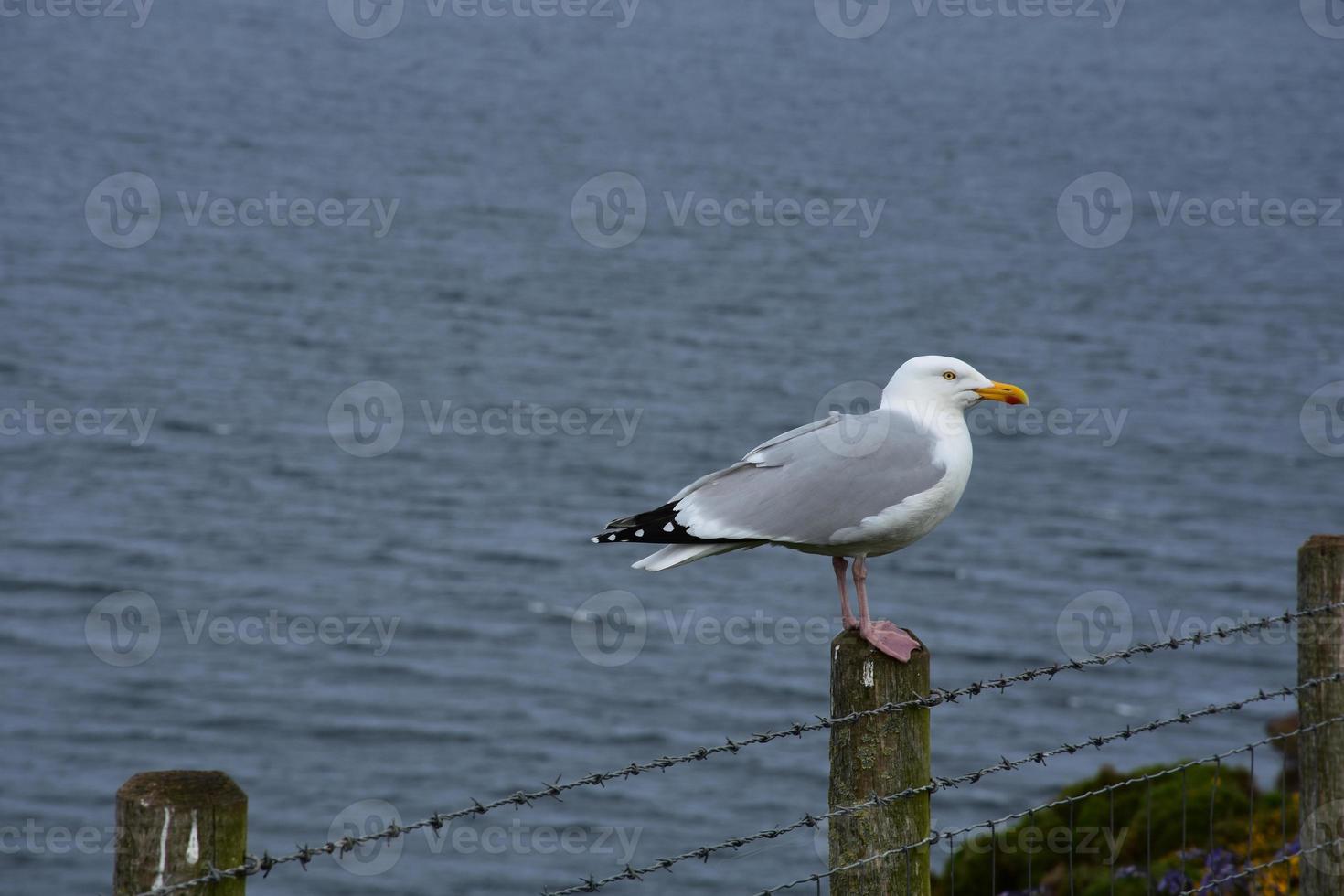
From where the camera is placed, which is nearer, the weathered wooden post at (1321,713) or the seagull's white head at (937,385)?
the weathered wooden post at (1321,713)

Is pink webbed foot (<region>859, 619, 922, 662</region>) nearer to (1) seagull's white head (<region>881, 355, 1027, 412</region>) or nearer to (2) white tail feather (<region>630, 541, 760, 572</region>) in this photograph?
(2) white tail feather (<region>630, 541, 760, 572</region>)

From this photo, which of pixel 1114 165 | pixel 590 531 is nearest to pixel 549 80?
pixel 1114 165

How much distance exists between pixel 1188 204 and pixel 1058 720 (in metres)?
41.3

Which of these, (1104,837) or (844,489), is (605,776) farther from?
(1104,837)

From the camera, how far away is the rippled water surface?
16312 millimetres

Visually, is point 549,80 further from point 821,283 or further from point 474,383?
point 474,383

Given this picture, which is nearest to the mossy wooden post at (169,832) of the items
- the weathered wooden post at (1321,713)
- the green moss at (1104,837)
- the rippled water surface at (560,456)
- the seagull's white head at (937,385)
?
the seagull's white head at (937,385)

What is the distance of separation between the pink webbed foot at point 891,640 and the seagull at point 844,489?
40 centimetres

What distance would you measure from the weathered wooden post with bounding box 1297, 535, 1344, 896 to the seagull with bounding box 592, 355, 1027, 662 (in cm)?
117

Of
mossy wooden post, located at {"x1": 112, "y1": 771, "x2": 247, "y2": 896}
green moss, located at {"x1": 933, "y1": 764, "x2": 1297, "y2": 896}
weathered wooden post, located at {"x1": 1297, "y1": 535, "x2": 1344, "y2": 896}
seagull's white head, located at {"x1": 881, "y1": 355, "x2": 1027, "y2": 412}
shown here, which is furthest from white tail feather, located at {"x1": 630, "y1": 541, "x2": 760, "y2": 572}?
green moss, located at {"x1": 933, "y1": 764, "x2": 1297, "y2": 896}

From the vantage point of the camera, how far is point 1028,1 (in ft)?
445

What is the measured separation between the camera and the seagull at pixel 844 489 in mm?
5168

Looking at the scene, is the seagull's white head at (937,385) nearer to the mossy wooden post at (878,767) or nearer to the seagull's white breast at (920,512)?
the seagull's white breast at (920,512)

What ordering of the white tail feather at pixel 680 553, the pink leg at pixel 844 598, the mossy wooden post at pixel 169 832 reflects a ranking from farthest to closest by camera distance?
the white tail feather at pixel 680 553 → the pink leg at pixel 844 598 → the mossy wooden post at pixel 169 832
